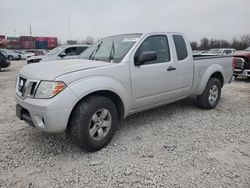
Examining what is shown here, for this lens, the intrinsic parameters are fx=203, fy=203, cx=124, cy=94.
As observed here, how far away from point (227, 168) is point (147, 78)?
1.80 meters

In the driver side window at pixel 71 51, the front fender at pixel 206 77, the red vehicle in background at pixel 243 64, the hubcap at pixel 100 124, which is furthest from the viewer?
the driver side window at pixel 71 51

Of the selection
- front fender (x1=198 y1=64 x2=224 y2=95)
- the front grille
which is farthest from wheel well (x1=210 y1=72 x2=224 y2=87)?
the front grille

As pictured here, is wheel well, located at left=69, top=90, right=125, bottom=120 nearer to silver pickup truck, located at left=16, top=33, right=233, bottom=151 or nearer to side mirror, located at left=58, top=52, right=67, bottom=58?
silver pickup truck, located at left=16, top=33, right=233, bottom=151

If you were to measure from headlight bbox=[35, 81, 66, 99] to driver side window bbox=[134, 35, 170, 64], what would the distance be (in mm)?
1527

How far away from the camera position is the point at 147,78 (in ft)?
11.6

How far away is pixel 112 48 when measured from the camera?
148 inches

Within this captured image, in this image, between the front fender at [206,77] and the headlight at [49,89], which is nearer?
the headlight at [49,89]

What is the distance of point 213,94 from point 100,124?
3328 millimetres

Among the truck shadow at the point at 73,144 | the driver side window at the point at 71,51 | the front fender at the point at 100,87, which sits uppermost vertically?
the driver side window at the point at 71,51

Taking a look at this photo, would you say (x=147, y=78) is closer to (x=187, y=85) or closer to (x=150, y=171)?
(x=187, y=85)

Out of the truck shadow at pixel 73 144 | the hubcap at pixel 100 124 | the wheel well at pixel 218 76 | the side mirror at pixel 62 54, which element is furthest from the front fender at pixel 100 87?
the side mirror at pixel 62 54

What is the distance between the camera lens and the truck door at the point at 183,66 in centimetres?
412

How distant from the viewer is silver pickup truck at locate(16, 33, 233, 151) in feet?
8.75

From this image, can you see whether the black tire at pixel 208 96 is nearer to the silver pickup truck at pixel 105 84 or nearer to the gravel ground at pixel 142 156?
the silver pickup truck at pixel 105 84
